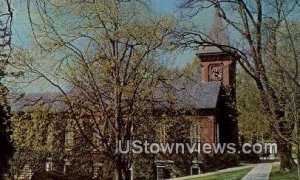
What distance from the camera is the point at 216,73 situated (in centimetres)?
4012

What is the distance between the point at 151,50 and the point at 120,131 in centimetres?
313

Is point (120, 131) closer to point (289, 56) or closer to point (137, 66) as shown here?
point (137, 66)

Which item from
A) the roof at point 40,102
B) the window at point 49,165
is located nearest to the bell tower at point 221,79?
the window at point 49,165

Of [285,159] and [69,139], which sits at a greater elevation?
[69,139]

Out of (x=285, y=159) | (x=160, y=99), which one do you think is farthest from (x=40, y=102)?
(x=285, y=159)

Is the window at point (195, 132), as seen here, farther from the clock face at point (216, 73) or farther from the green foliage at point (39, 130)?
the clock face at point (216, 73)

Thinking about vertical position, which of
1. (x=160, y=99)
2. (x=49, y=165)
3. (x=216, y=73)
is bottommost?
(x=49, y=165)

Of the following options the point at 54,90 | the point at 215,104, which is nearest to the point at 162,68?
the point at 54,90

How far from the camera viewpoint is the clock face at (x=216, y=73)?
39872 millimetres

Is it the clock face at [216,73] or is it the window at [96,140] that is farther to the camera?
the clock face at [216,73]

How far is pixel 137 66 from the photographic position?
1611 cm

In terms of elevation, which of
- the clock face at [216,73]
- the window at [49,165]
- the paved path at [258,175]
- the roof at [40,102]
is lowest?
the paved path at [258,175]

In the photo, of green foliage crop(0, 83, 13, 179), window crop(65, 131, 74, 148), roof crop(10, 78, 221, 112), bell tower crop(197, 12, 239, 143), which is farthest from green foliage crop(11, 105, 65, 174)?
bell tower crop(197, 12, 239, 143)

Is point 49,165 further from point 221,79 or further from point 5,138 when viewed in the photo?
point 221,79
